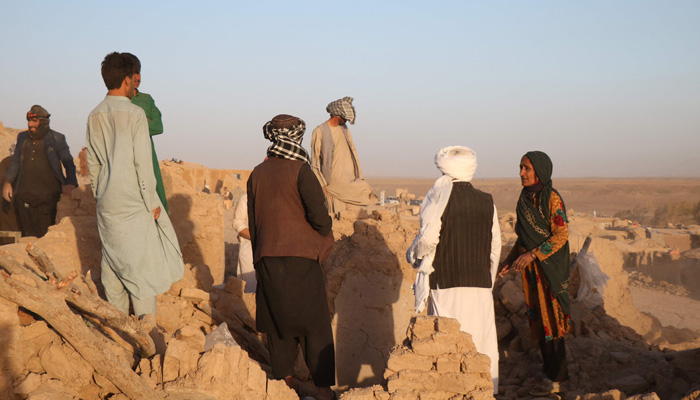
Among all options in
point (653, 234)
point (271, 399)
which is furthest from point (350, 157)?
point (653, 234)

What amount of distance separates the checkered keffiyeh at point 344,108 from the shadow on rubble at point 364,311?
5.98ft

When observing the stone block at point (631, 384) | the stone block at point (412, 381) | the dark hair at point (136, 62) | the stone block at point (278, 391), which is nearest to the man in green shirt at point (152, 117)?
the dark hair at point (136, 62)

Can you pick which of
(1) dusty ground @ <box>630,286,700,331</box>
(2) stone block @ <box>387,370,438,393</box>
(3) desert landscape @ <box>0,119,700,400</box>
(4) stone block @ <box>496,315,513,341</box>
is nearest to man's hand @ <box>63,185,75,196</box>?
(3) desert landscape @ <box>0,119,700,400</box>

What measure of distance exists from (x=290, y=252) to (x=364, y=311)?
1440 mm

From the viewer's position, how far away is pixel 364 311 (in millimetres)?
4746

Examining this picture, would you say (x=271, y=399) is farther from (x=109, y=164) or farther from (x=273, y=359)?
(x=109, y=164)

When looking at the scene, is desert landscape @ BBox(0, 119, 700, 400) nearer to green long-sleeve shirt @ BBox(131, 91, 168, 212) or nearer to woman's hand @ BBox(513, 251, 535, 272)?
green long-sleeve shirt @ BBox(131, 91, 168, 212)

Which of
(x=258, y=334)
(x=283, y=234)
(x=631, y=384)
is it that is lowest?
(x=631, y=384)

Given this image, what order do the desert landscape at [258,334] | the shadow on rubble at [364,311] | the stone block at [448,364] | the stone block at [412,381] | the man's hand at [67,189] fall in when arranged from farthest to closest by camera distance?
the man's hand at [67,189] → the shadow on rubble at [364,311] → the stone block at [448,364] → the stone block at [412,381] → the desert landscape at [258,334]

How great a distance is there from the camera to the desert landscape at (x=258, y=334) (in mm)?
2871

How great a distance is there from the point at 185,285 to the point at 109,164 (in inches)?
55.5

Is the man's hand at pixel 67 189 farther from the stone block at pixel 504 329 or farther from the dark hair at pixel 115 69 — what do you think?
the stone block at pixel 504 329

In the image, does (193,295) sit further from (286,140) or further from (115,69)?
(115,69)

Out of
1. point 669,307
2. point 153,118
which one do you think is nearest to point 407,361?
point 153,118
